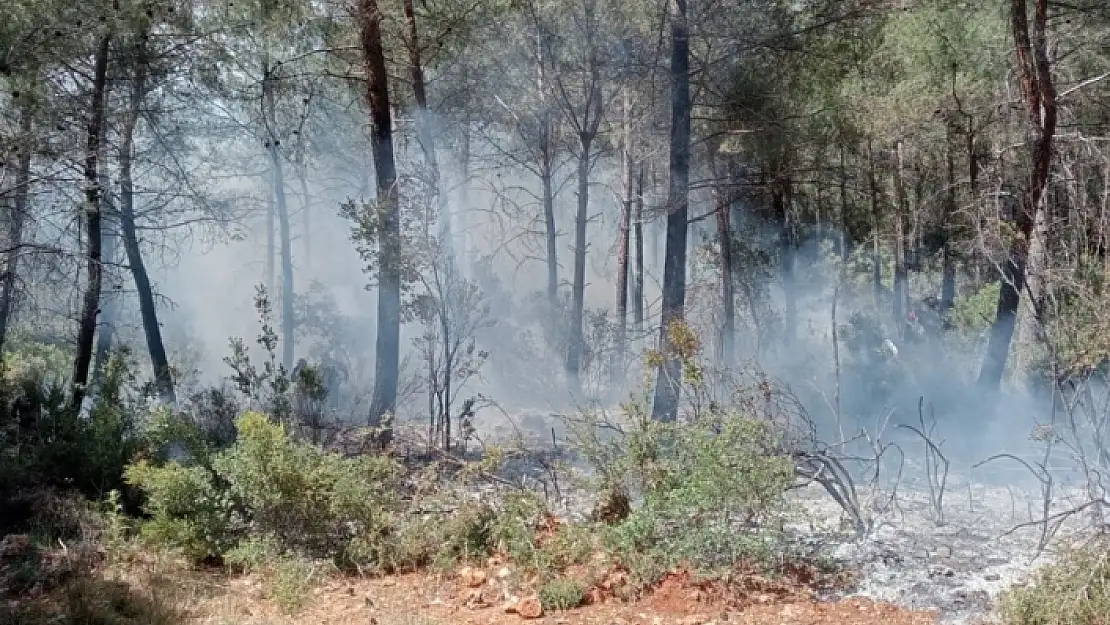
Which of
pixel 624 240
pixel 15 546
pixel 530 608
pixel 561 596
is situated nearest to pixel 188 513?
pixel 15 546

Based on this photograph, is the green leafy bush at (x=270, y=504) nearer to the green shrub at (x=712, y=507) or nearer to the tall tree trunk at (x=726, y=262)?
the green shrub at (x=712, y=507)

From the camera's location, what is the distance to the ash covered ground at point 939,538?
17.6 ft

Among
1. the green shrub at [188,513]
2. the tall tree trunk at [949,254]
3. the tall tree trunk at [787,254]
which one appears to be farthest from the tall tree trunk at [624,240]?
the green shrub at [188,513]

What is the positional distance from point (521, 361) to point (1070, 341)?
1393 cm

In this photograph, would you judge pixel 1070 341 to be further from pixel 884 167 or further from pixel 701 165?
pixel 884 167

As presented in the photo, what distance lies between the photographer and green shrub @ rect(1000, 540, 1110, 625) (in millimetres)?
4570

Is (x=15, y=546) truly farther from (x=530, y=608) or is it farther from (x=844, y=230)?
(x=844, y=230)

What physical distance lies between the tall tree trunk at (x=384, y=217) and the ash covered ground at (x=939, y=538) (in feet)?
12.3

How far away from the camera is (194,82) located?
12.2 metres

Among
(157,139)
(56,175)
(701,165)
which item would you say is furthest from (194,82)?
(701,165)

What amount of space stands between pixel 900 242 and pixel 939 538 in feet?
45.0

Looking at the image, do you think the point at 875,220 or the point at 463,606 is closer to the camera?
the point at 463,606

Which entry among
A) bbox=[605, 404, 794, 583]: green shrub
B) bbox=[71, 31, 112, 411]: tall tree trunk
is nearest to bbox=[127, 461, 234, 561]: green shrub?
bbox=[605, 404, 794, 583]: green shrub

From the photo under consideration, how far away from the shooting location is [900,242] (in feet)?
61.8
